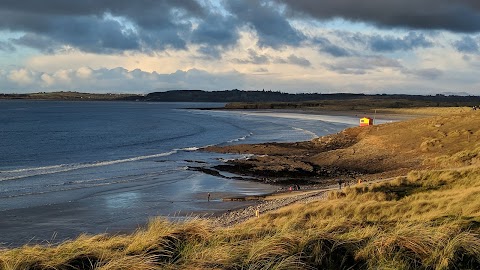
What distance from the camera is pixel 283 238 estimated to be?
6195mm

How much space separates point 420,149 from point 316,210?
29396 millimetres

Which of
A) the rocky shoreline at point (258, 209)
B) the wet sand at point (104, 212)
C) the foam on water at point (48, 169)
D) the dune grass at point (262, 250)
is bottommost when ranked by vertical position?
the foam on water at point (48, 169)

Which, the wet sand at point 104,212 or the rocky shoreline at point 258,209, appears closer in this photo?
the wet sand at point 104,212

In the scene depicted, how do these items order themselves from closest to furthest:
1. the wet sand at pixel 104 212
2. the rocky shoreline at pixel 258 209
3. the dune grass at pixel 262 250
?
1. the dune grass at pixel 262 250
2. the wet sand at pixel 104 212
3. the rocky shoreline at pixel 258 209

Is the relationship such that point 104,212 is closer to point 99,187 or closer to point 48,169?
point 99,187

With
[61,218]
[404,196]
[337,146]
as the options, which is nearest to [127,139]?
[337,146]

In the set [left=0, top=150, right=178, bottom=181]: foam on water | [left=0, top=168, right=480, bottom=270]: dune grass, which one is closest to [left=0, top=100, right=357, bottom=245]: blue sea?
[left=0, top=150, right=178, bottom=181]: foam on water

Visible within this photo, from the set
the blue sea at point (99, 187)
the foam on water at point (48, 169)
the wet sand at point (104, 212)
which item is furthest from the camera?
the foam on water at point (48, 169)

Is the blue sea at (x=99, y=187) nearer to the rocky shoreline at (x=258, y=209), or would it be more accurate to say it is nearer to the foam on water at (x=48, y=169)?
the foam on water at (x=48, y=169)

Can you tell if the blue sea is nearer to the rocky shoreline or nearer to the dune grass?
the rocky shoreline

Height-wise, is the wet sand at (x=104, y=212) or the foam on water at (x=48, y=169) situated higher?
the wet sand at (x=104, y=212)

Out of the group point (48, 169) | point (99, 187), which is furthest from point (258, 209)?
point (48, 169)

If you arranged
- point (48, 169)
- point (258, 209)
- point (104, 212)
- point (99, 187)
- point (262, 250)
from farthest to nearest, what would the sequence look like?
point (48, 169), point (99, 187), point (104, 212), point (258, 209), point (262, 250)

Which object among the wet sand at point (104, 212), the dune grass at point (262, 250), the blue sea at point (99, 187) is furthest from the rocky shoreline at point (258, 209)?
the dune grass at point (262, 250)
